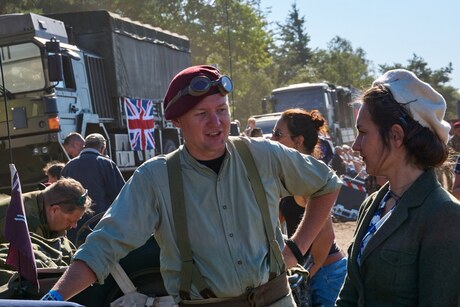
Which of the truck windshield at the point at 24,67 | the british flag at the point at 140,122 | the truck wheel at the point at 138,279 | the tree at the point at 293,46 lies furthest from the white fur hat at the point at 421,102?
the tree at the point at 293,46

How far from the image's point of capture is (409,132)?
289 centimetres

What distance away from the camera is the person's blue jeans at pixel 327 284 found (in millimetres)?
4797

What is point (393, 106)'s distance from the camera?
9.57ft

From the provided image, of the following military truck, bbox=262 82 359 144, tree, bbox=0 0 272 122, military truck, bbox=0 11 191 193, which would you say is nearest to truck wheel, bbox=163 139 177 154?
military truck, bbox=0 11 191 193

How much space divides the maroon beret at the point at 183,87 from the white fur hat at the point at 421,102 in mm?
805

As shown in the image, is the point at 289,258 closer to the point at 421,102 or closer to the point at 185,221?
the point at 185,221

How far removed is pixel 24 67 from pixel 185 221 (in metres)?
12.3

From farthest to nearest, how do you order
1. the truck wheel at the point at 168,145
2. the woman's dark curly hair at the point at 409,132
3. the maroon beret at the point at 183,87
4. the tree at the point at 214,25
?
the tree at the point at 214,25 < the truck wheel at the point at 168,145 < the maroon beret at the point at 183,87 < the woman's dark curly hair at the point at 409,132

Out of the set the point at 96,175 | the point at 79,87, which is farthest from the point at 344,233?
the point at 96,175

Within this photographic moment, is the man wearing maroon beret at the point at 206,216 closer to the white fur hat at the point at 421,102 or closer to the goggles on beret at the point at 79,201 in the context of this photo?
the white fur hat at the point at 421,102

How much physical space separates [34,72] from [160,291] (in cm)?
1081

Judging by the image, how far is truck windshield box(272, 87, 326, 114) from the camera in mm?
30359

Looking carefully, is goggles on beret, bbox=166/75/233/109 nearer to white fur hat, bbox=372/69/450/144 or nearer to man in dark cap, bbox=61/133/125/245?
white fur hat, bbox=372/69/450/144

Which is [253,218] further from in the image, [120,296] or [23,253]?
[120,296]
